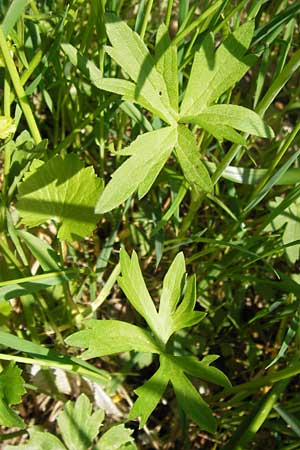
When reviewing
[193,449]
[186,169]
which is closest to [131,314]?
[193,449]

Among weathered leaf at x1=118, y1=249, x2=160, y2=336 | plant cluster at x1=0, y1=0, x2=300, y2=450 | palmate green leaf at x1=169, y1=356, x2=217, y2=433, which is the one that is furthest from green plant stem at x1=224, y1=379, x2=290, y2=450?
weathered leaf at x1=118, y1=249, x2=160, y2=336

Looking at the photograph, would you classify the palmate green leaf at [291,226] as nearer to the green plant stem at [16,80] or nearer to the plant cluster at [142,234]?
the plant cluster at [142,234]

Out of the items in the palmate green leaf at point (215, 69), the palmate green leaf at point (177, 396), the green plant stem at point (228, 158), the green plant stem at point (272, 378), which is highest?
the palmate green leaf at point (215, 69)

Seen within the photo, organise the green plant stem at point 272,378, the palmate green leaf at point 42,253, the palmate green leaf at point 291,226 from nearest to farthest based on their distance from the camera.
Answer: the green plant stem at point 272,378 → the palmate green leaf at point 42,253 → the palmate green leaf at point 291,226

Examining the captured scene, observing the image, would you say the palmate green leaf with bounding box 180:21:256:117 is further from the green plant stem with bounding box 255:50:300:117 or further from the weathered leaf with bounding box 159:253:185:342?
the weathered leaf with bounding box 159:253:185:342

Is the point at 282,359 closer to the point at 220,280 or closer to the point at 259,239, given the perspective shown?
the point at 220,280

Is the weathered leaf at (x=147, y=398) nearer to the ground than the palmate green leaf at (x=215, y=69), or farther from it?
nearer to the ground

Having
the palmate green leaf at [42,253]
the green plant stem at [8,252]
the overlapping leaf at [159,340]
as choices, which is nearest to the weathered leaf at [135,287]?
the overlapping leaf at [159,340]
